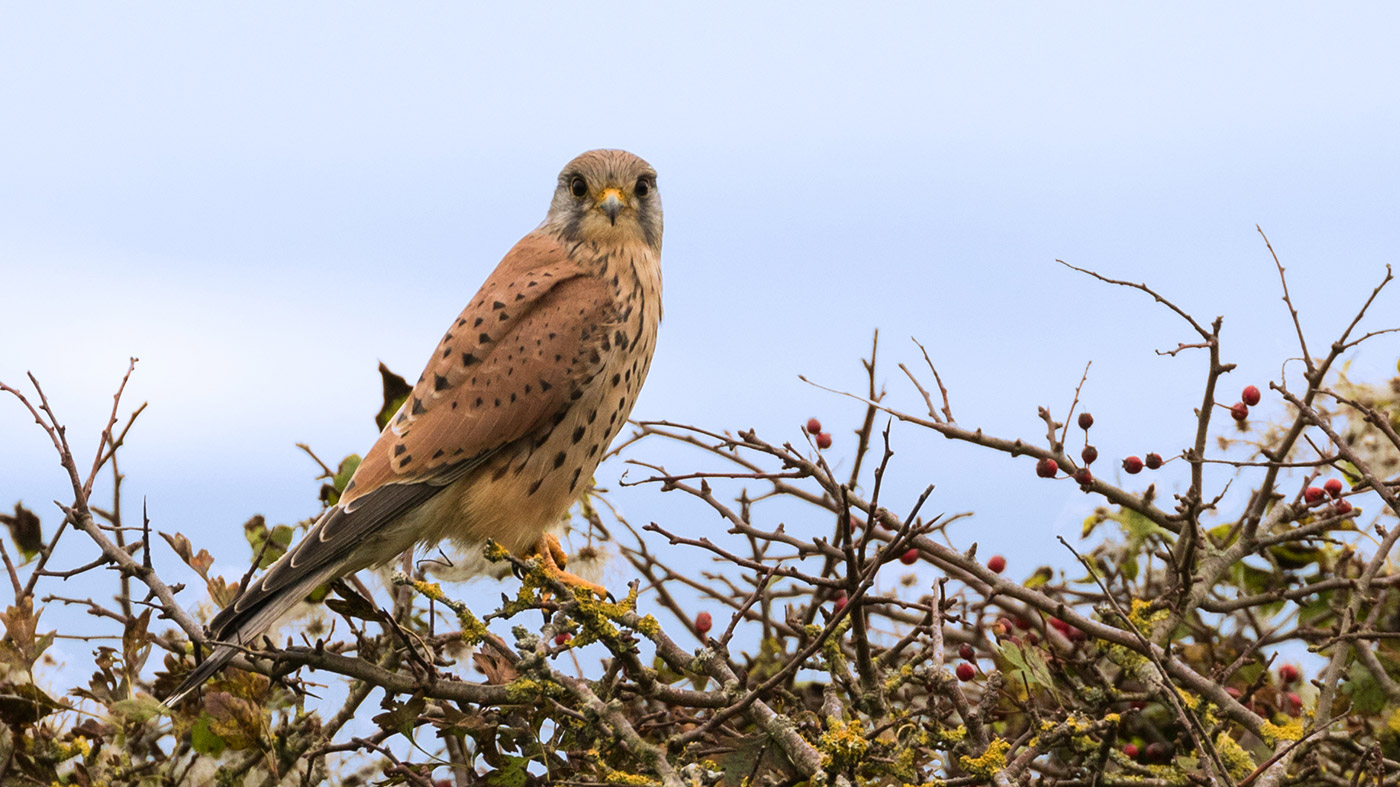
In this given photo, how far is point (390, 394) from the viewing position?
10.4ft

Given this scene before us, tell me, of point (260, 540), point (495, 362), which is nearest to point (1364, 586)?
point (495, 362)

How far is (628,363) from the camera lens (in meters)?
3.41

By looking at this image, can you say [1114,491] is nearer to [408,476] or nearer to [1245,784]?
[1245,784]

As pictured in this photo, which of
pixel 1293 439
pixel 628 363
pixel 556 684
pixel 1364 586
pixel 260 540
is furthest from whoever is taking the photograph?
pixel 628 363

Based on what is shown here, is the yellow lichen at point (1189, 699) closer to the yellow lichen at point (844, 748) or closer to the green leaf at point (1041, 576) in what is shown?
the green leaf at point (1041, 576)

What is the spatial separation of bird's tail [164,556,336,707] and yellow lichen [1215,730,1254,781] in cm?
195

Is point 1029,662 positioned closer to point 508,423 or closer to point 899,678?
point 899,678

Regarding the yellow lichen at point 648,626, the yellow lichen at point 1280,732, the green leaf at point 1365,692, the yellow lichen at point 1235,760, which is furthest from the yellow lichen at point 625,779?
the green leaf at point 1365,692

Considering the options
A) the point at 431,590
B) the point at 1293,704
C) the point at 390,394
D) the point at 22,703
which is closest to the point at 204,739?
the point at 22,703

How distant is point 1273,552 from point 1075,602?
54cm

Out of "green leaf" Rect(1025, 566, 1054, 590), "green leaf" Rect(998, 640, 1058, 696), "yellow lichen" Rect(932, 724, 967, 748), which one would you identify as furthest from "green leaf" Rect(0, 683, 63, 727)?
"green leaf" Rect(1025, 566, 1054, 590)

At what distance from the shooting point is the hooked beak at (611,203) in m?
3.62

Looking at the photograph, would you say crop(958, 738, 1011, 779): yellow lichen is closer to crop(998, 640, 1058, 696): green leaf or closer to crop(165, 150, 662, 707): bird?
crop(998, 640, 1058, 696): green leaf

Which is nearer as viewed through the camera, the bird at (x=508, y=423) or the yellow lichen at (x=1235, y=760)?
the yellow lichen at (x=1235, y=760)
